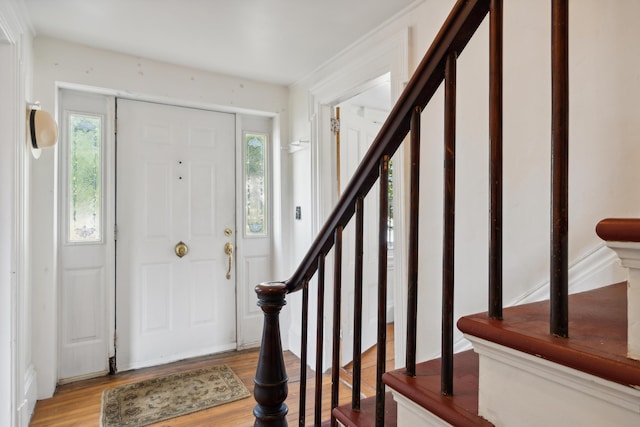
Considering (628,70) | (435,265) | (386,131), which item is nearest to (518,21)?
(628,70)

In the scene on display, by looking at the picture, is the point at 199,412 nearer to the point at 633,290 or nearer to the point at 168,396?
the point at 168,396

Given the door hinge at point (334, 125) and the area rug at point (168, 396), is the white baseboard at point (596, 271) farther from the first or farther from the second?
the area rug at point (168, 396)

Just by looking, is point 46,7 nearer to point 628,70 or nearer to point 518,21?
point 518,21

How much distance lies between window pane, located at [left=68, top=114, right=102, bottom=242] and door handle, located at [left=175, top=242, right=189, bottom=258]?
1.75 feet

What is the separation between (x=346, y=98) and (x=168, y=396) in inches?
91.8

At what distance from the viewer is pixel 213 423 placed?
202 centimetres

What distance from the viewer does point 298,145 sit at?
9.87 feet

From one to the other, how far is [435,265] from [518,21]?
1144 mm

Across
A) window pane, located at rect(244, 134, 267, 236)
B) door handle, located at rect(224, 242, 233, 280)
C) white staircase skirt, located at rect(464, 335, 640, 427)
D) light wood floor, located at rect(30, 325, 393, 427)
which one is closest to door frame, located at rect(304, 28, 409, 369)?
light wood floor, located at rect(30, 325, 393, 427)

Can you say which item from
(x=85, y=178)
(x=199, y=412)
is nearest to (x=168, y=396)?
(x=199, y=412)

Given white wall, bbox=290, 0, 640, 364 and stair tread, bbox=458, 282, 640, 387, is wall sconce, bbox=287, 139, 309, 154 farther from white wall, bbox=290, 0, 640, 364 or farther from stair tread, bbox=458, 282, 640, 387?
stair tread, bbox=458, 282, 640, 387

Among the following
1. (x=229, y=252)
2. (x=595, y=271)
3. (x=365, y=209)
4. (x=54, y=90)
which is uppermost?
(x=54, y=90)

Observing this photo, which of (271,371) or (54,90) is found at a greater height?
(54,90)

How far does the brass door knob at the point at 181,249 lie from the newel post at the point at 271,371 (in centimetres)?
179
